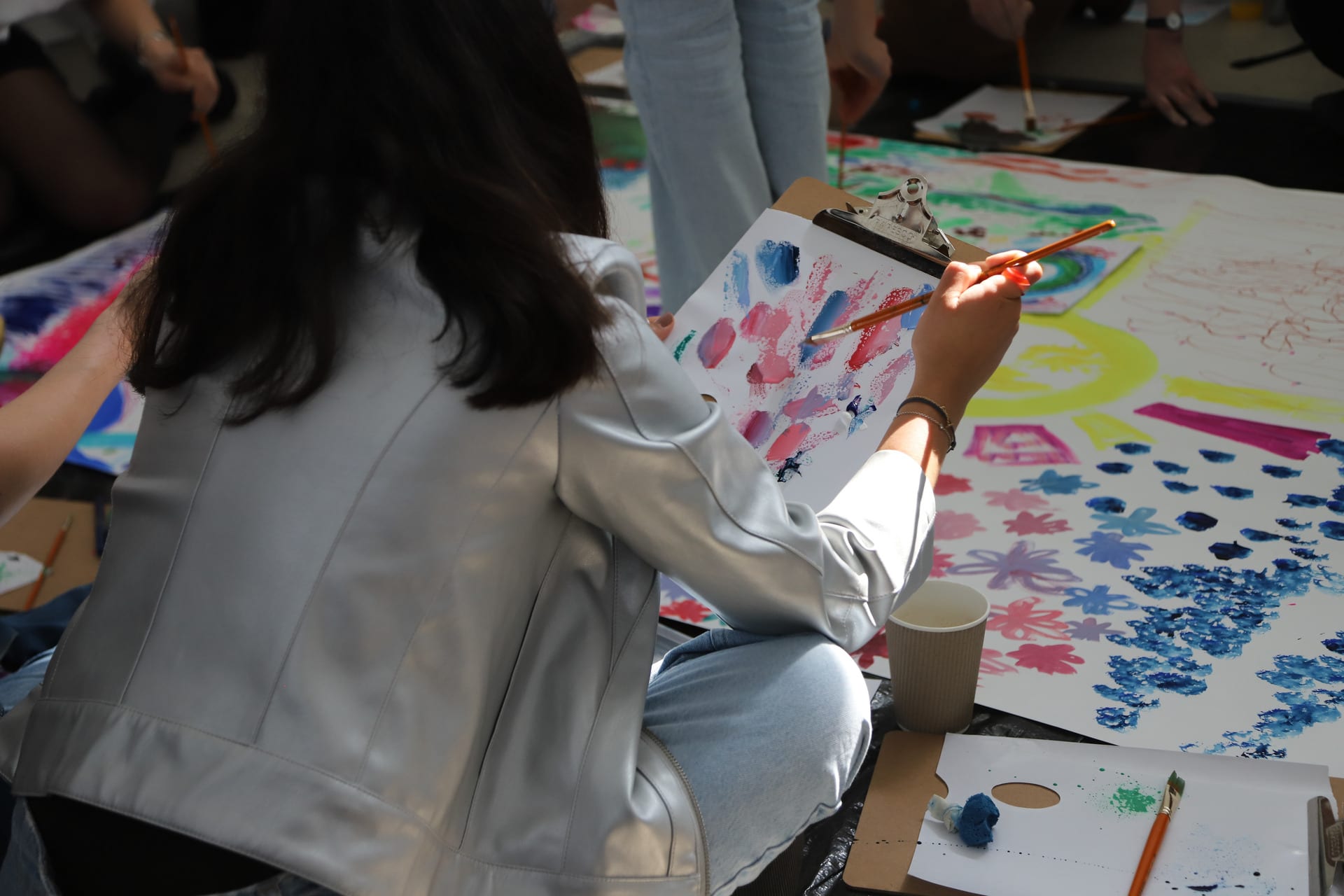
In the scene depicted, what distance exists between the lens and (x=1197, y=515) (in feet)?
6.02

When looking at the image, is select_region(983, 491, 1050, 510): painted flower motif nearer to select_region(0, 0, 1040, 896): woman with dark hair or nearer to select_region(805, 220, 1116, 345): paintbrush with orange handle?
select_region(805, 220, 1116, 345): paintbrush with orange handle

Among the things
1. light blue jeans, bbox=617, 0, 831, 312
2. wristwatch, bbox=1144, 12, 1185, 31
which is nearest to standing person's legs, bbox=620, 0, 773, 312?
light blue jeans, bbox=617, 0, 831, 312

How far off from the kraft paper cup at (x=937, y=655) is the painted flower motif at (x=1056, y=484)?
0.55m

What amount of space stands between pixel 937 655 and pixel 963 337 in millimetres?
399

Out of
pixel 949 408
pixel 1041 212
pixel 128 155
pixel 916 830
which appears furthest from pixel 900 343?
pixel 128 155

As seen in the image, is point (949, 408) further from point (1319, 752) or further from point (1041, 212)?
point (1041, 212)

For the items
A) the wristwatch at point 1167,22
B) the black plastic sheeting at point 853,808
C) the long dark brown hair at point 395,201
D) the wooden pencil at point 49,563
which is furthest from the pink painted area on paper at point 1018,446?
the wristwatch at point 1167,22

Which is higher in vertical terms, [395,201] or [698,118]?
[395,201]

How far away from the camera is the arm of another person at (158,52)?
123 inches

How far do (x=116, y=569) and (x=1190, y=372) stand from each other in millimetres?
1863

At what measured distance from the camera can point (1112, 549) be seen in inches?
70.4

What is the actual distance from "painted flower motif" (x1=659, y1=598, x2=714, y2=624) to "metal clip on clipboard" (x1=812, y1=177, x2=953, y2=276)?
61cm

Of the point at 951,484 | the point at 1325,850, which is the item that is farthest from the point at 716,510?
the point at 951,484

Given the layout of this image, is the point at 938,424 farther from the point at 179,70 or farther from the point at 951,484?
the point at 179,70
